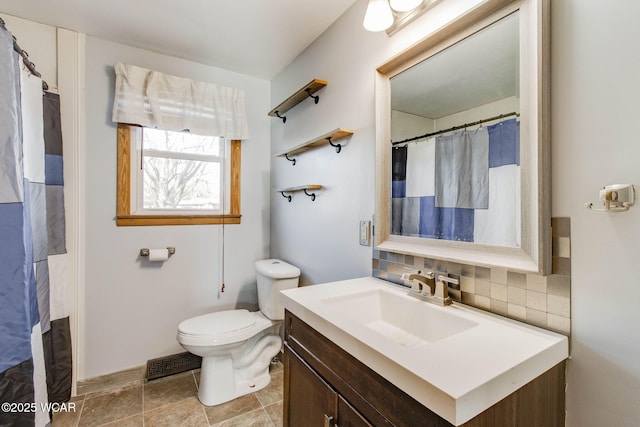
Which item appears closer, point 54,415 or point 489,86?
point 489,86

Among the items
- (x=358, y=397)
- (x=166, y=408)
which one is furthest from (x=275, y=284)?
(x=358, y=397)

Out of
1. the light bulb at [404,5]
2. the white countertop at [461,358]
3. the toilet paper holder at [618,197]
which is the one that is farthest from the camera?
the light bulb at [404,5]

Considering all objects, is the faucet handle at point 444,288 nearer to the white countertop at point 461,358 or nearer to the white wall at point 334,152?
the white countertop at point 461,358

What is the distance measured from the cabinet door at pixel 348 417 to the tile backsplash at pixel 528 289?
553 mm

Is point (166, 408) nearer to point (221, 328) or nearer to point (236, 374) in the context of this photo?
Answer: point (236, 374)

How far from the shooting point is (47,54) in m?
1.83

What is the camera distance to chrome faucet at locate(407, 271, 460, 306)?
3.56 feet

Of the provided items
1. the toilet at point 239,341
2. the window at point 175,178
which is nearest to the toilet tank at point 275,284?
the toilet at point 239,341

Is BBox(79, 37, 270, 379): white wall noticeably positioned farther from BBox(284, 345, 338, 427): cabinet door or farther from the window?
BBox(284, 345, 338, 427): cabinet door

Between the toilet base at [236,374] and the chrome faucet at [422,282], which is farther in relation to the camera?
the toilet base at [236,374]

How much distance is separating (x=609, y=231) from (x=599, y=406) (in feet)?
1.52

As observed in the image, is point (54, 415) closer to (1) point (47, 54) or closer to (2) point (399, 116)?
(1) point (47, 54)

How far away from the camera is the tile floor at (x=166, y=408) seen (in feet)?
5.39

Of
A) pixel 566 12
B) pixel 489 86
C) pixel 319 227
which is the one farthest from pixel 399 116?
pixel 319 227
